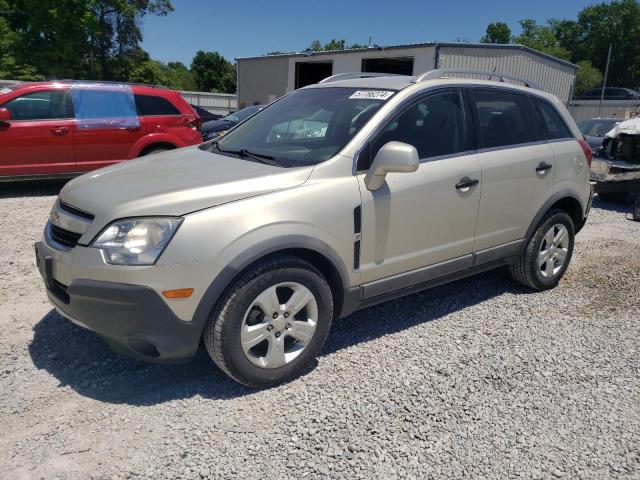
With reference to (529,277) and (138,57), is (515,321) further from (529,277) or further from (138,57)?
(138,57)

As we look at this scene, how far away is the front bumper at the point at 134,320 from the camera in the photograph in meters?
2.53

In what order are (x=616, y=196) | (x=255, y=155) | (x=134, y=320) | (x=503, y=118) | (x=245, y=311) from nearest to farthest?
(x=134, y=320) < (x=245, y=311) < (x=255, y=155) < (x=503, y=118) < (x=616, y=196)

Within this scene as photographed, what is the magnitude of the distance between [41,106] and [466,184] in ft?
22.1

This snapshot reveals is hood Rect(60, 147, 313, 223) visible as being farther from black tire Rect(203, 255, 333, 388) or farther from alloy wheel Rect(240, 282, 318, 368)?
alloy wheel Rect(240, 282, 318, 368)

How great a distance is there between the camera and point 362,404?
2885 mm

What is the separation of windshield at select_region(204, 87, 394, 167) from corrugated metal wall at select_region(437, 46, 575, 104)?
1511cm

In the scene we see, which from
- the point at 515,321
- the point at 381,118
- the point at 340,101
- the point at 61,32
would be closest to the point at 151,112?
the point at 340,101

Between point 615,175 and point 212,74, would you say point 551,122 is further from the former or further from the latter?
point 212,74

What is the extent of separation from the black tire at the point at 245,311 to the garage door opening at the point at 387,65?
1878 centimetres

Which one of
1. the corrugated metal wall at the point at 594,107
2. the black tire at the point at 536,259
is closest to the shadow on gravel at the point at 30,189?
the black tire at the point at 536,259

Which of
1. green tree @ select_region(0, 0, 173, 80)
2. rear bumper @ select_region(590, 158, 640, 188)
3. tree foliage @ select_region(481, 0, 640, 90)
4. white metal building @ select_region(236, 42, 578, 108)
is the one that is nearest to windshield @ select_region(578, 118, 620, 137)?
rear bumper @ select_region(590, 158, 640, 188)

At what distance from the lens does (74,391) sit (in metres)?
2.91

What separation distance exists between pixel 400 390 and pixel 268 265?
1.10 meters

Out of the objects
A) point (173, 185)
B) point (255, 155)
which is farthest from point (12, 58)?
point (173, 185)
